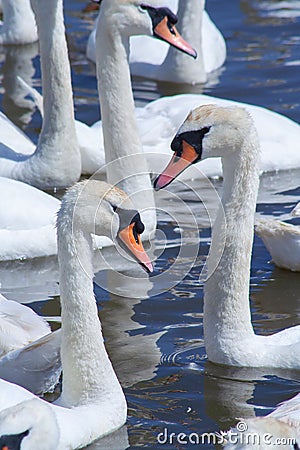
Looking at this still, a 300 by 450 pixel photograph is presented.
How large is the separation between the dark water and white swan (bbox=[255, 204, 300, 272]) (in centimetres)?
11

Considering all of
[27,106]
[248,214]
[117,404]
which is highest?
[248,214]

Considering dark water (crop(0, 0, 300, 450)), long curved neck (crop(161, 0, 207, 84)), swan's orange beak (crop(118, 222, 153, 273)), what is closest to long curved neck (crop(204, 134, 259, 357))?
dark water (crop(0, 0, 300, 450))

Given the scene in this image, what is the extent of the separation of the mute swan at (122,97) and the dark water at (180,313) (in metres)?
0.46

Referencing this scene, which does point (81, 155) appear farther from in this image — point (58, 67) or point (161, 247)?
point (161, 247)

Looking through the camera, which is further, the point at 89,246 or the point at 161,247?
the point at 161,247

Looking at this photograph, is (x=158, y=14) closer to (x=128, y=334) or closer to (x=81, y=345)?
(x=128, y=334)

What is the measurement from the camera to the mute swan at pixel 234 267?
7.32 m

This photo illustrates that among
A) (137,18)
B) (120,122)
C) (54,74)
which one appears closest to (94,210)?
(120,122)

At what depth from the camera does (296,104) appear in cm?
1298

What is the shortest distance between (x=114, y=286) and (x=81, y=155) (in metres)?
2.43

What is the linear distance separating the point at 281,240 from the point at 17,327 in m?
2.42

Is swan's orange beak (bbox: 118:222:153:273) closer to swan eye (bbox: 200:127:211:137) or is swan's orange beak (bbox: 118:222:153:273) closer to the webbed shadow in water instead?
swan eye (bbox: 200:127:211:137)

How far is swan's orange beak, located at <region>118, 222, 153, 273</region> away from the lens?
6.76 metres

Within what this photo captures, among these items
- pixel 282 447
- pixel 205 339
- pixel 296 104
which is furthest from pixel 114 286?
pixel 296 104
